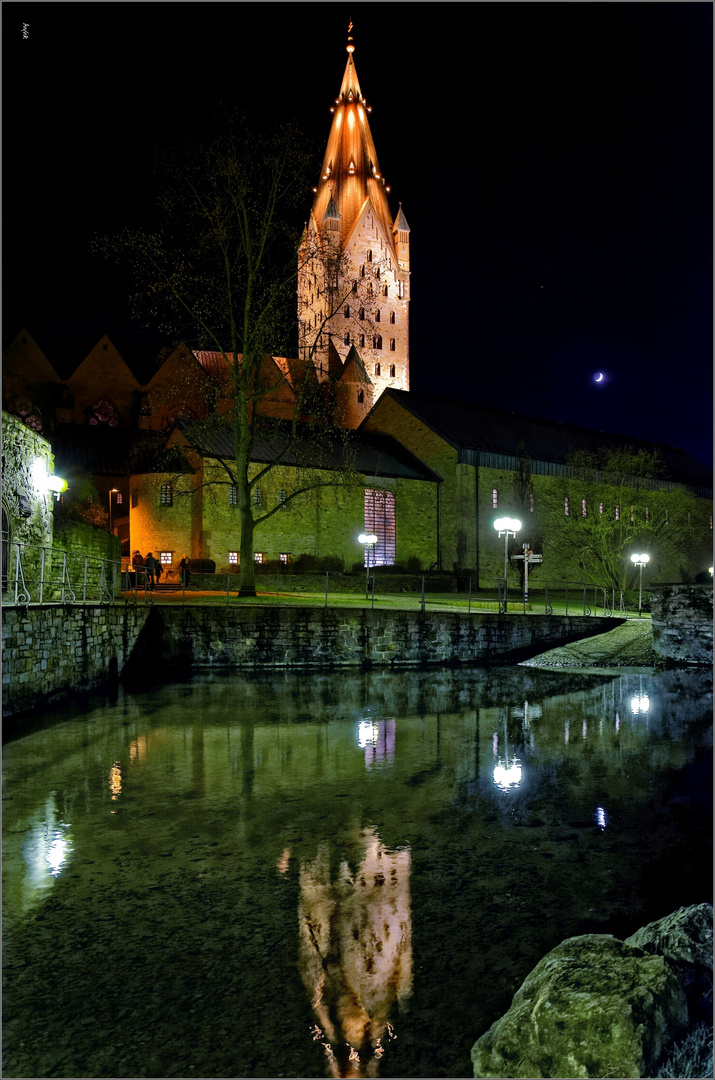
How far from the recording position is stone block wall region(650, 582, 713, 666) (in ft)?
72.7

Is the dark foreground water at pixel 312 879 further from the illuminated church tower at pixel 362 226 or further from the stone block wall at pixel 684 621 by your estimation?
the illuminated church tower at pixel 362 226

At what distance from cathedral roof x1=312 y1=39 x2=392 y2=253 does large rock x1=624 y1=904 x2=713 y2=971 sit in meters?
73.0

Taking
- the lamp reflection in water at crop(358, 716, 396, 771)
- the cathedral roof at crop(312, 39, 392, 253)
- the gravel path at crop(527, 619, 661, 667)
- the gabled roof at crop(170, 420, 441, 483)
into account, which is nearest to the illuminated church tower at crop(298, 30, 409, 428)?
the cathedral roof at crop(312, 39, 392, 253)

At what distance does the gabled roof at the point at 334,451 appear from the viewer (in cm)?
3775

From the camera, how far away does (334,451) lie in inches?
1714

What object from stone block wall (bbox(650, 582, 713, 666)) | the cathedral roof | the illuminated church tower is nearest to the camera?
stone block wall (bbox(650, 582, 713, 666))

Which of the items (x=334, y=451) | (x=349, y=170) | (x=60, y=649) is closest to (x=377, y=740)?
(x=60, y=649)

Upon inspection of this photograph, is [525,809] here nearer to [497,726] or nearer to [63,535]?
[497,726]

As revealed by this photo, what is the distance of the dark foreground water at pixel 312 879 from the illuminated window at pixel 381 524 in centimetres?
2998

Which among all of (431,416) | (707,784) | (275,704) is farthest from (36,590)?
(431,416)

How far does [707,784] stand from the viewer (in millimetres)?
9523

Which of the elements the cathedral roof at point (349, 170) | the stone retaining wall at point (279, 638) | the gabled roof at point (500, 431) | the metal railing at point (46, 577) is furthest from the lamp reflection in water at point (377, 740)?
the cathedral roof at point (349, 170)

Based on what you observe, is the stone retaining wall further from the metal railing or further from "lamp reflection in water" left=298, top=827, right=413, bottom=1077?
"lamp reflection in water" left=298, top=827, right=413, bottom=1077

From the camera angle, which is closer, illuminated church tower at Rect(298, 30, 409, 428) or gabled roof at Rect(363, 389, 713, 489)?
gabled roof at Rect(363, 389, 713, 489)
